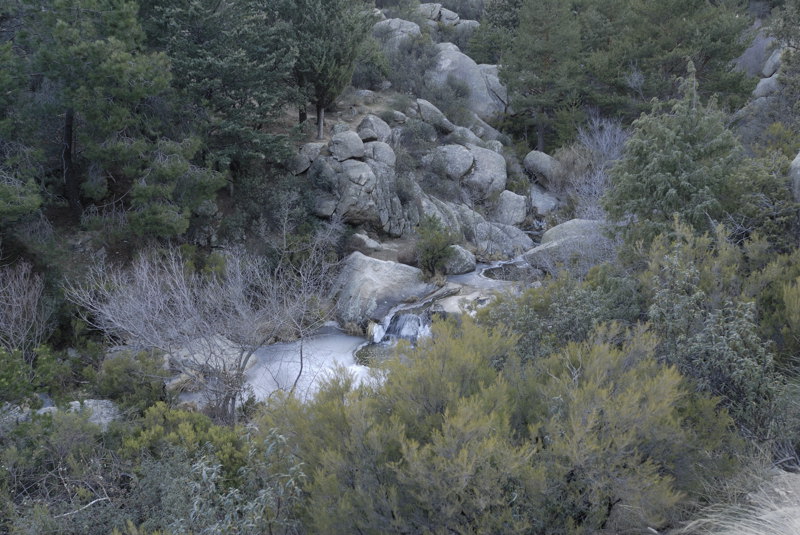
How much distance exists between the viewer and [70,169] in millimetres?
14430

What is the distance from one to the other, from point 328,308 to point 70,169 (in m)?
7.53

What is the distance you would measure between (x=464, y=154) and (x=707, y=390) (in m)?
18.4

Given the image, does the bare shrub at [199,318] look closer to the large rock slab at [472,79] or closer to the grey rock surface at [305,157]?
the grey rock surface at [305,157]

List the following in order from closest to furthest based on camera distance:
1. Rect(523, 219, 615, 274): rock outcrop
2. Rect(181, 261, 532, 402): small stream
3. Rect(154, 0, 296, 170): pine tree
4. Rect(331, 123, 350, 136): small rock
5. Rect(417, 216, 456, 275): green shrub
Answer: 1. Rect(181, 261, 532, 402): small stream
2. Rect(523, 219, 615, 274): rock outcrop
3. Rect(154, 0, 296, 170): pine tree
4. Rect(417, 216, 456, 275): green shrub
5. Rect(331, 123, 350, 136): small rock

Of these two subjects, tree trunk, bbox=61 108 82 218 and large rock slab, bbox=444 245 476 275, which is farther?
large rock slab, bbox=444 245 476 275

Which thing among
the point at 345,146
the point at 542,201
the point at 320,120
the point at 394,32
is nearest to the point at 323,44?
the point at 320,120

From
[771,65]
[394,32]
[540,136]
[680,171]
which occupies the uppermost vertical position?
[771,65]

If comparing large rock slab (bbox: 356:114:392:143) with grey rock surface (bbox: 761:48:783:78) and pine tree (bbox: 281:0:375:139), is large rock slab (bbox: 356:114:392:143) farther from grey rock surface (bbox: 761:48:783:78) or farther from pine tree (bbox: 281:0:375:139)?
grey rock surface (bbox: 761:48:783:78)

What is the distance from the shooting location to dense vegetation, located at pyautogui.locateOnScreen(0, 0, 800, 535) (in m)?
3.63

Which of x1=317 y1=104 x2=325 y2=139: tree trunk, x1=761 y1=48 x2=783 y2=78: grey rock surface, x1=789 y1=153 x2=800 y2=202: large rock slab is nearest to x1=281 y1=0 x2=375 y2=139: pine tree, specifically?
x1=317 y1=104 x2=325 y2=139: tree trunk

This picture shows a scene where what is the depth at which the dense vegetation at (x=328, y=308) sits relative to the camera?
3.63m

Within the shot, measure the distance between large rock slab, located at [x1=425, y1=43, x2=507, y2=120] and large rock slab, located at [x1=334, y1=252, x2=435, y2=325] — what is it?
14.0 m

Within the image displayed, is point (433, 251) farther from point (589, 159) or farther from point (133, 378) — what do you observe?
point (589, 159)

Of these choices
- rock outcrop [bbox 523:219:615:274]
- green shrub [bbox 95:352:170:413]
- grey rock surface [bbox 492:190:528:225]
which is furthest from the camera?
grey rock surface [bbox 492:190:528:225]
